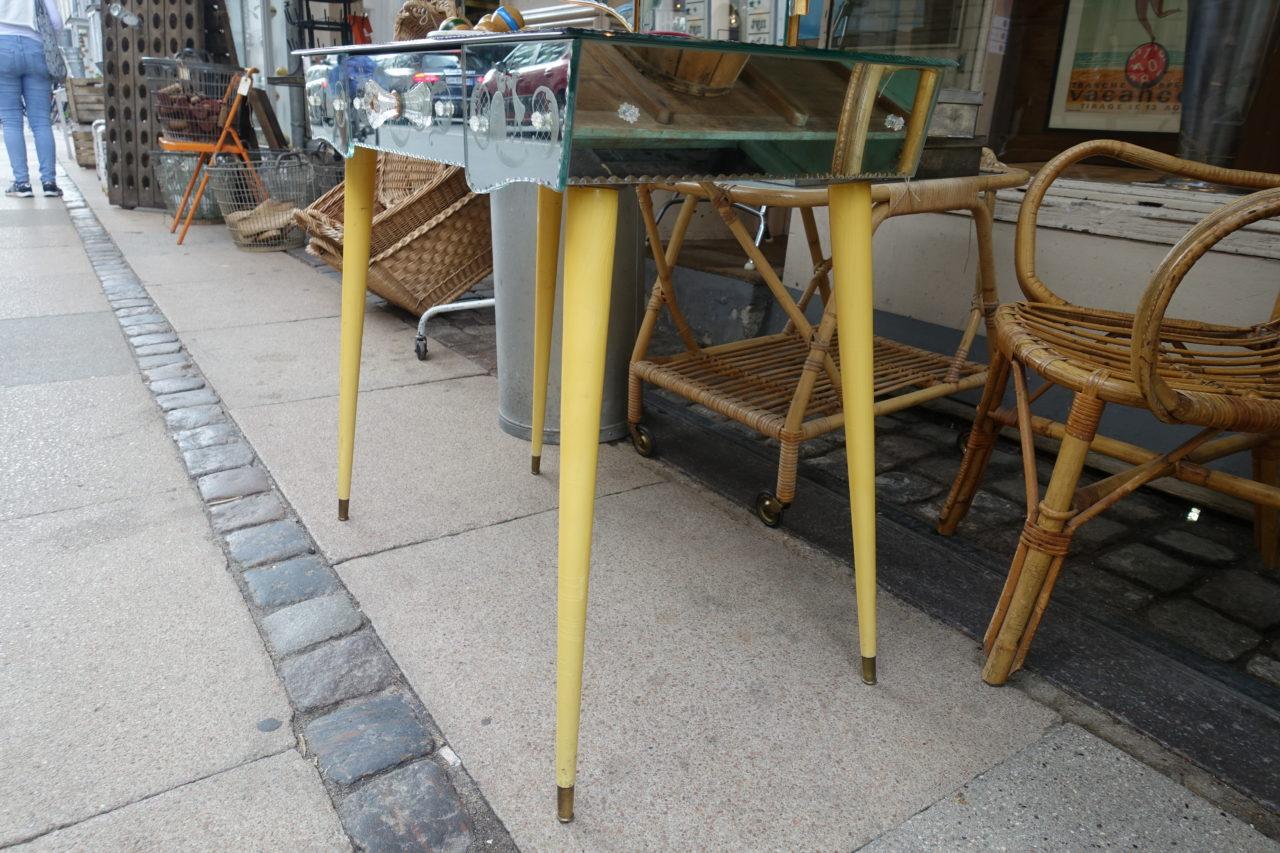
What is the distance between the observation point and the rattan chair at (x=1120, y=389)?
1.32 meters

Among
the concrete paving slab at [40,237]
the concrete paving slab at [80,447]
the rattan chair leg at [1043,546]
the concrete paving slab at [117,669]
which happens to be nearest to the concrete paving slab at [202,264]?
the concrete paving slab at [40,237]

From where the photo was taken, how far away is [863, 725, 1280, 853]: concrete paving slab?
1.28 m

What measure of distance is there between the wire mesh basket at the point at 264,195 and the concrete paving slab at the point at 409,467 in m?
3.44

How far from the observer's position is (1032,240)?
1.97 metres

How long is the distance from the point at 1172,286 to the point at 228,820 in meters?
1.61

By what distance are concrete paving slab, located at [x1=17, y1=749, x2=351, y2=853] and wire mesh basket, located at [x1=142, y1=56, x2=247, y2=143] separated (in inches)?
217

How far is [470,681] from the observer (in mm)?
1596

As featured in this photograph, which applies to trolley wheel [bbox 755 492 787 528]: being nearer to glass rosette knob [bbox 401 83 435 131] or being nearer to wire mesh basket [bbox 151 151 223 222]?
glass rosette knob [bbox 401 83 435 131]

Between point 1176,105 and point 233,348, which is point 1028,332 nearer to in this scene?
point 1176,105

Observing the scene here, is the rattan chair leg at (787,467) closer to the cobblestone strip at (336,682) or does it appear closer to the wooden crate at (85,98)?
the cobblestone strip at (336,682)

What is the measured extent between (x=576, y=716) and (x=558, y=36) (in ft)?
3.01

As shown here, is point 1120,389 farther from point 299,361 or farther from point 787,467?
point 299,361

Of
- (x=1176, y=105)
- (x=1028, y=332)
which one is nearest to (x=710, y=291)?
(x=1176, y=105)

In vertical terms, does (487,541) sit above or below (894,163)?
below
